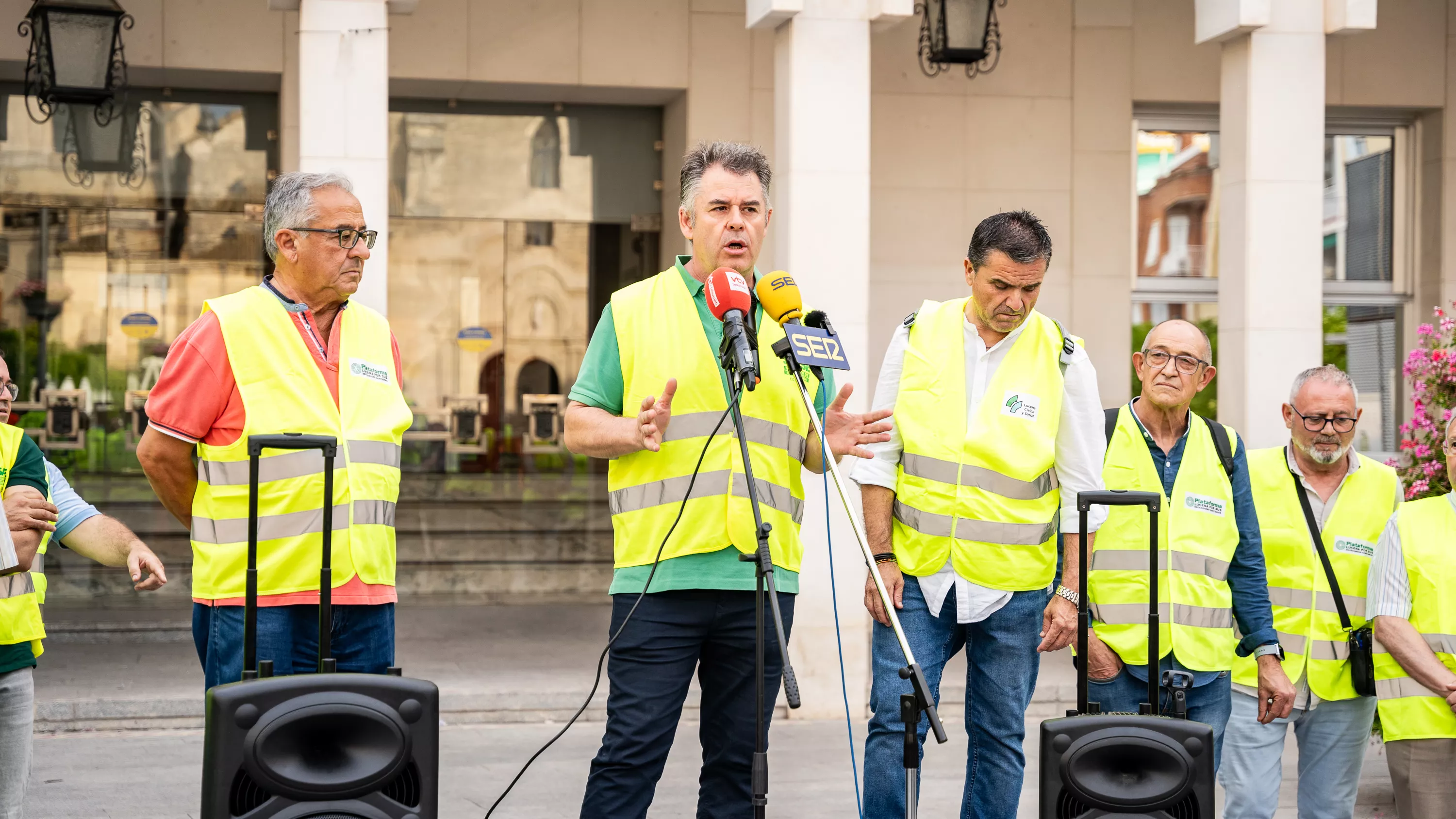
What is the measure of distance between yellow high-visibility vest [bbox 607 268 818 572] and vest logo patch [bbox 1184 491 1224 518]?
1.34 meters

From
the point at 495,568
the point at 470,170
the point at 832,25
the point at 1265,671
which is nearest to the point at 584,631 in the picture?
the point at 495,568

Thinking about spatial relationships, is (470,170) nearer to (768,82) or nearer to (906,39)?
(768,82)

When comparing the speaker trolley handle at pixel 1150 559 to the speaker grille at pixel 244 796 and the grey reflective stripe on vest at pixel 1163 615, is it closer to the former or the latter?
the grey reflective stripe on vest at pixel 1163 615

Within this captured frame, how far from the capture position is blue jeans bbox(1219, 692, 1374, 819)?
4738 mm

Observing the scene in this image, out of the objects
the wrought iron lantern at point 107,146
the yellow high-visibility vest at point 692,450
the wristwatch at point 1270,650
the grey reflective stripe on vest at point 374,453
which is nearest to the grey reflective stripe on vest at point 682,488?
the yellow high-visibility vest at point 692,450

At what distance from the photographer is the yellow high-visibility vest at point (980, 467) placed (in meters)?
4.13

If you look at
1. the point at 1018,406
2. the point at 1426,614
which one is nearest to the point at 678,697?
the point at 1018,406

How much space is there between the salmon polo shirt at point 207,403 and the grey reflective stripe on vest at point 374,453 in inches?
6.4

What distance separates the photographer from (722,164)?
3740 millimetres

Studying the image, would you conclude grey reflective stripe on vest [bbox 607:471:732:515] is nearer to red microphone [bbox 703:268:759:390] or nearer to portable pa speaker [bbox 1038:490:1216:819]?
red microphone [bbox 703:268:759:390]

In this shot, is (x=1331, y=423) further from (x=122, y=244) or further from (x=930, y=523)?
(x=122, y=244)

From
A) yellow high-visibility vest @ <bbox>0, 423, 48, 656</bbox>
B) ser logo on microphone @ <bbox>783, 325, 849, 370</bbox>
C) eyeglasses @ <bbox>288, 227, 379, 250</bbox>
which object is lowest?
yellow high-visibility vest @ <bbox>0, 423, 48, 656</bbox>

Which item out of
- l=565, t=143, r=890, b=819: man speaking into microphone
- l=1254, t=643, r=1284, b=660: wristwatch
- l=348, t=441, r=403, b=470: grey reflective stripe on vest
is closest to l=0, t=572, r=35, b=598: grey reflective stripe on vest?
l=348, t=441, r=403, b=470: grey reflective stripe on vest

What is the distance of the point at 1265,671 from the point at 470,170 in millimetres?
7610
